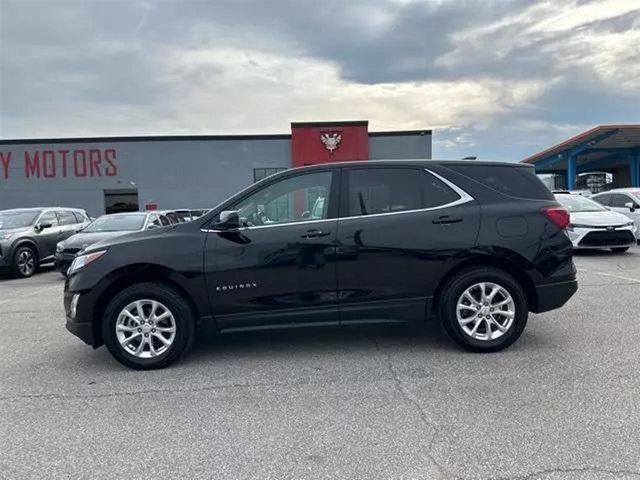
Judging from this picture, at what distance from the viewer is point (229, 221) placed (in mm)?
4395

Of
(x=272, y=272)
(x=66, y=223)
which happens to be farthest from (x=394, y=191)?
(x=66, y=223)

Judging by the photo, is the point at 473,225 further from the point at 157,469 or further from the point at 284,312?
the point at 157,469

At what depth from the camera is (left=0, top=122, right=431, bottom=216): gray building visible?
26.4 metres

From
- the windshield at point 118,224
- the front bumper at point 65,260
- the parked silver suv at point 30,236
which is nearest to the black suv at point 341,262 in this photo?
the front bumper at point 65,260

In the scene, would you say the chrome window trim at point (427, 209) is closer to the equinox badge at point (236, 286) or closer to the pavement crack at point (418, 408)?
the equinox badge at point (236, 286)

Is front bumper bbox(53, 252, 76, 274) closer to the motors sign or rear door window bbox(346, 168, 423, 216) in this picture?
rear door window bbox(346, 168, 423, 216)

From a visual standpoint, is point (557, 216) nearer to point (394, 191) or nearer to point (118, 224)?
point (394, 191)

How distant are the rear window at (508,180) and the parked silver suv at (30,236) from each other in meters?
10.8

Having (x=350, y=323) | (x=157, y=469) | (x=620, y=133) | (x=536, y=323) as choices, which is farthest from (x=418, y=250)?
(x=620, y=133)

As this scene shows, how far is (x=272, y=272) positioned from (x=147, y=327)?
4.16 ft

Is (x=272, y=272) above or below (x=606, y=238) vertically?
above

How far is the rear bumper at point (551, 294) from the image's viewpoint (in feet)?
15.5

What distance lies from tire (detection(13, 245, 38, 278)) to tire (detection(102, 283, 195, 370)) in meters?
8.71

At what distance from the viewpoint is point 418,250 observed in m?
4.59
